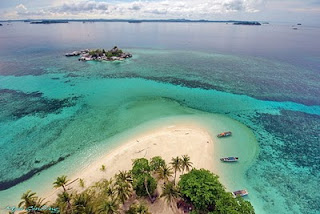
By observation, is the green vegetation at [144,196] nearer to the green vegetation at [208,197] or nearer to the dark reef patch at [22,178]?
the green vegetation at [208,197]

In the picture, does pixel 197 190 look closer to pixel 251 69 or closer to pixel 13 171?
pixel 13 171

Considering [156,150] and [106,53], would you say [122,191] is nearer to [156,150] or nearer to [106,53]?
[156,150]

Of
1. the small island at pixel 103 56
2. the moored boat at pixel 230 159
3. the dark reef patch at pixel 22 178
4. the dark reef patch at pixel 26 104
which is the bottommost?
the moored boat at pixel 230 159

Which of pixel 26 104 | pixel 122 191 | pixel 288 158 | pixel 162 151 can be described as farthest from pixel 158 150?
pixel 26 104

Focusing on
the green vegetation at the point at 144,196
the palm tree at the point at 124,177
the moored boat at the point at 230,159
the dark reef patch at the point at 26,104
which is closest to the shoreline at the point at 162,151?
the moored boat at the point at 230,159

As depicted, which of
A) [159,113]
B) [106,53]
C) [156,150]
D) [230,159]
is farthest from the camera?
[106,53]

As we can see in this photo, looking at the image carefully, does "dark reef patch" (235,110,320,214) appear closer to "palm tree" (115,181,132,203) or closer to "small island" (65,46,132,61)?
"palm tree" (115,181,132,203)
